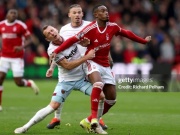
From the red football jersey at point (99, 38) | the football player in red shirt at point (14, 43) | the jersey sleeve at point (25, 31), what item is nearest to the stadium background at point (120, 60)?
the football player in red shirt at point (14, 43)

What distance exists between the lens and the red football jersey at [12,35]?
1892 cm

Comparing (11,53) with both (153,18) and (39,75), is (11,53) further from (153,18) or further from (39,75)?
(153,18)

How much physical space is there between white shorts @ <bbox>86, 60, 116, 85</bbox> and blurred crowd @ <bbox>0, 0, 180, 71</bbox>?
15.1 meters

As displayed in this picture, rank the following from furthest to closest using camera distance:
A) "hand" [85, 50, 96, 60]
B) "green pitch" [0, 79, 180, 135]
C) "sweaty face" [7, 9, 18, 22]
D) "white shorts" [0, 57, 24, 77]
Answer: "white shorts" [0, 57, 24, 77] < "sweaty face" [7, 9, 18, 22] < "green pitch" [0, 79, 180, 135] < "hand" [85, 50, 96, 60]

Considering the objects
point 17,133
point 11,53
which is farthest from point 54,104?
point 11,53

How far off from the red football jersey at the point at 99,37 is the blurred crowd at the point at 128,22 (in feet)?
50.0

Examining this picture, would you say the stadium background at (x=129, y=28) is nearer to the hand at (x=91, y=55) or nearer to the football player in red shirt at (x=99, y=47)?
the football player in red shirt at (x=99, y=47)

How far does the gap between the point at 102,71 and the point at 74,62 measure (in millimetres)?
653

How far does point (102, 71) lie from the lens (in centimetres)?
1271

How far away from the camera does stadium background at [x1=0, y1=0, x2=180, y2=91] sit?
91.4ft

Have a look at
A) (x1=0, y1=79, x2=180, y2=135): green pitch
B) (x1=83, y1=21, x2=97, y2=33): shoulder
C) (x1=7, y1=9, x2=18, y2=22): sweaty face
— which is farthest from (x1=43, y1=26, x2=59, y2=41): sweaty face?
(x1=7, y1=9, x2=18, y2=22): sweaty face

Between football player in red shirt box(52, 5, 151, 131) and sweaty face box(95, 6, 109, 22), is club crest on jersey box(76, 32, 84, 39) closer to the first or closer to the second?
football player in red shirt box(52, 5, 151, 131)

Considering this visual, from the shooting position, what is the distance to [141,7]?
31.6 meters

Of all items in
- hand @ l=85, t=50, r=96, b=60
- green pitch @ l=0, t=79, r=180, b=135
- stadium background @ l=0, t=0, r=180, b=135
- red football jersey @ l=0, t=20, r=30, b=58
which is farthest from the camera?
red football jersey @ l=0, t=20, r=30, b=58
